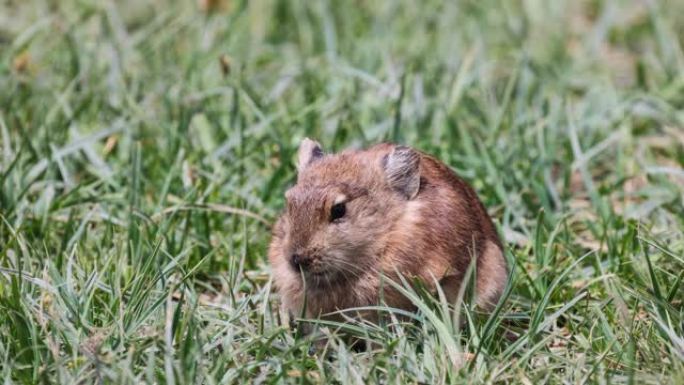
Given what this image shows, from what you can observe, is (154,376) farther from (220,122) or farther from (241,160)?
(220,122)

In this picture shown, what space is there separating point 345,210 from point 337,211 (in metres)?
0.04

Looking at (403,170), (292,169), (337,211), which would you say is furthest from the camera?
(292,169)

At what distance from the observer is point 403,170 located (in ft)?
15.2

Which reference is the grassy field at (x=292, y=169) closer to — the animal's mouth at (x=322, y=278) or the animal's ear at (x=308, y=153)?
the animal's mouth at (x=322, y=278)

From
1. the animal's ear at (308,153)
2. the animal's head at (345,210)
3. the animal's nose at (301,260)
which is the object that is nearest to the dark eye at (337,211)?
the animal's head at (345,210)

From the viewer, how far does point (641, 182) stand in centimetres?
644

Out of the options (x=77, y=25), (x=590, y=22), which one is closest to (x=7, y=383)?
(x=77, y=25)

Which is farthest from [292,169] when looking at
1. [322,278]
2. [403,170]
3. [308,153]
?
[322,278]

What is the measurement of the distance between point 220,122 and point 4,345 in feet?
8.50

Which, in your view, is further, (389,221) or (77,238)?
(77,238)

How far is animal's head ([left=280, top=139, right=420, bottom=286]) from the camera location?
14.6 ft

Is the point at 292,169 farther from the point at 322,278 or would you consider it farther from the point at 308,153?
the point at 322,278

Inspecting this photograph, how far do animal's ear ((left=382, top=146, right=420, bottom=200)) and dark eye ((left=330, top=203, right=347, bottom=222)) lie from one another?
0.24 m

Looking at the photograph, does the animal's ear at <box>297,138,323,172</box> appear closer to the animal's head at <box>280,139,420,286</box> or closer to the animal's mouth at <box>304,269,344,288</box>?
the animal's head at <box>280,139,420,286</box>
